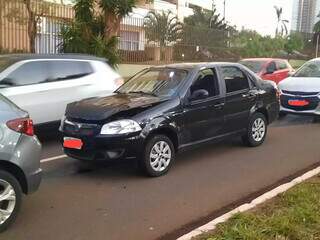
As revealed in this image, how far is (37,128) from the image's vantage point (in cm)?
893

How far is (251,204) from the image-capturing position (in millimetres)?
5609

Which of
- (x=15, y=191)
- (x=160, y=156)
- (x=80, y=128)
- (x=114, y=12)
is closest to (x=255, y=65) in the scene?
(x=114, y=12)

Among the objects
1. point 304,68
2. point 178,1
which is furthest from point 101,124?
point 178,1

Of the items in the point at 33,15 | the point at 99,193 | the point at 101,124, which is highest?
the point at 33,15

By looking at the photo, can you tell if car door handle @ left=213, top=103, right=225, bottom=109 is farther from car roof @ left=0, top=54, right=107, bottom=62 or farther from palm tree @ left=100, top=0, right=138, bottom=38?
palm tree @ left=100, top=0, right=138, bottom=38

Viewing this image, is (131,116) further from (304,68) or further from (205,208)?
(304,68)

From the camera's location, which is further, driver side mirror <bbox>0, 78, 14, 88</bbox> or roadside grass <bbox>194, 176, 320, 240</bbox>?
driver side mirror <bbox>0, 78, 14, 88</bbox>

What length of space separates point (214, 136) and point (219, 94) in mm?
672

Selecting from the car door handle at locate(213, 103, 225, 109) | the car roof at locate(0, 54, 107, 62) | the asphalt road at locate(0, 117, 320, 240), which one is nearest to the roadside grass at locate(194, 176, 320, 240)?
the asphalt road at locate(0, 117, 320, 240)

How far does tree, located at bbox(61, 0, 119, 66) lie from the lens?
16.9 meters

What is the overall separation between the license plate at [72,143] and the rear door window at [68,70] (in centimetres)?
227

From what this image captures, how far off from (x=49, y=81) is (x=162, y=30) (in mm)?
16248

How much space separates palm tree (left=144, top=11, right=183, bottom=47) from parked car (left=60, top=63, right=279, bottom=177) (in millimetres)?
15175

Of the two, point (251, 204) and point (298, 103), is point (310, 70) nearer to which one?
point (298, 103)
